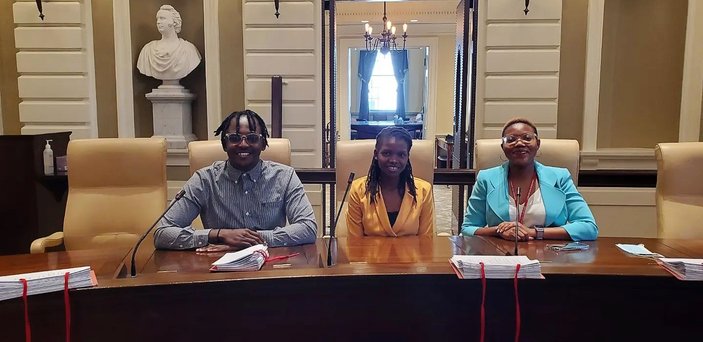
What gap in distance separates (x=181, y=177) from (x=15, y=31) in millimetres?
1735

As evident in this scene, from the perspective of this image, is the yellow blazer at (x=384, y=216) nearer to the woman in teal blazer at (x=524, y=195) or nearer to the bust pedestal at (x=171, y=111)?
the woman in teal blazer at (x=524, y=195)

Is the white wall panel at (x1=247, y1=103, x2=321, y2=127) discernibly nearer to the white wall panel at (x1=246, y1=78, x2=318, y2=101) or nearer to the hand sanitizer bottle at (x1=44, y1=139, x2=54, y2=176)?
the white wall panel at (x1=246, y1=78, x2=318, y2=101)

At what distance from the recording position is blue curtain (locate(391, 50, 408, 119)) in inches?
434

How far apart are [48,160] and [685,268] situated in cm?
322

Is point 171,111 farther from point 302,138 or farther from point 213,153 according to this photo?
point 213,153

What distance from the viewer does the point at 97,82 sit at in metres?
4.23

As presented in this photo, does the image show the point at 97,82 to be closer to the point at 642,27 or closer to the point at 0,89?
the point at 0,89

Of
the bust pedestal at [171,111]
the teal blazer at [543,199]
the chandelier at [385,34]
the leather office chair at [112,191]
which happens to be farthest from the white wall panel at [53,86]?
the chandelier at [385,34]

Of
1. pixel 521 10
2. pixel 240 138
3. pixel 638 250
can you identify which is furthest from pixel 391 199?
pixel 521 10

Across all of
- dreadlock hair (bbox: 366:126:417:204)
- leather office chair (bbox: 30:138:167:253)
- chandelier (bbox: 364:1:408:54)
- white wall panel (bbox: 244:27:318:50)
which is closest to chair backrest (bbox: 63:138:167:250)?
leather office chair (bbox: 30:138:167:253)

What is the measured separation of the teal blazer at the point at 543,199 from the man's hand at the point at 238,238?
840mm

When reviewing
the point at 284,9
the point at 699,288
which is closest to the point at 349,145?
the point at 699,288

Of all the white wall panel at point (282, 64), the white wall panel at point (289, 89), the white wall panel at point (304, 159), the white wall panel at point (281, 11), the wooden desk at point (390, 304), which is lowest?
the wooden desk at point (390, 304)

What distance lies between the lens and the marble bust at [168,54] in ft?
13.3
